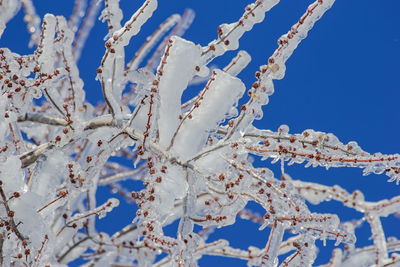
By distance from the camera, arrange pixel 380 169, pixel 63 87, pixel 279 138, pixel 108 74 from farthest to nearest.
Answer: pixel 63 87, pixel 108 74, pixel 279 138, pixel 380 169

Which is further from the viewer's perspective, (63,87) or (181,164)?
(63,87)

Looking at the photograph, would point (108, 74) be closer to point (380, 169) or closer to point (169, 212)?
point (169, 212)

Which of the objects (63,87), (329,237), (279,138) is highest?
(63,87)

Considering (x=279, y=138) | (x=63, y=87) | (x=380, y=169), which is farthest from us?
(x=63, y=87)

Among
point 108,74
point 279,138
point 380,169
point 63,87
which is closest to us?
point 380,169

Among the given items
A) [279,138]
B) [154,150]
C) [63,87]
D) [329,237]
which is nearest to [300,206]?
[329,237]

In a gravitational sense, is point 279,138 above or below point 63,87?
below

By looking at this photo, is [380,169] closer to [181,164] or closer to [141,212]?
[181,164]

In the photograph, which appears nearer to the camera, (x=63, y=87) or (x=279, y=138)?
(x=279, y=138)

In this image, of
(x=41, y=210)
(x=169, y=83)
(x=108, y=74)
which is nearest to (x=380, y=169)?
(x=169, y=83)
